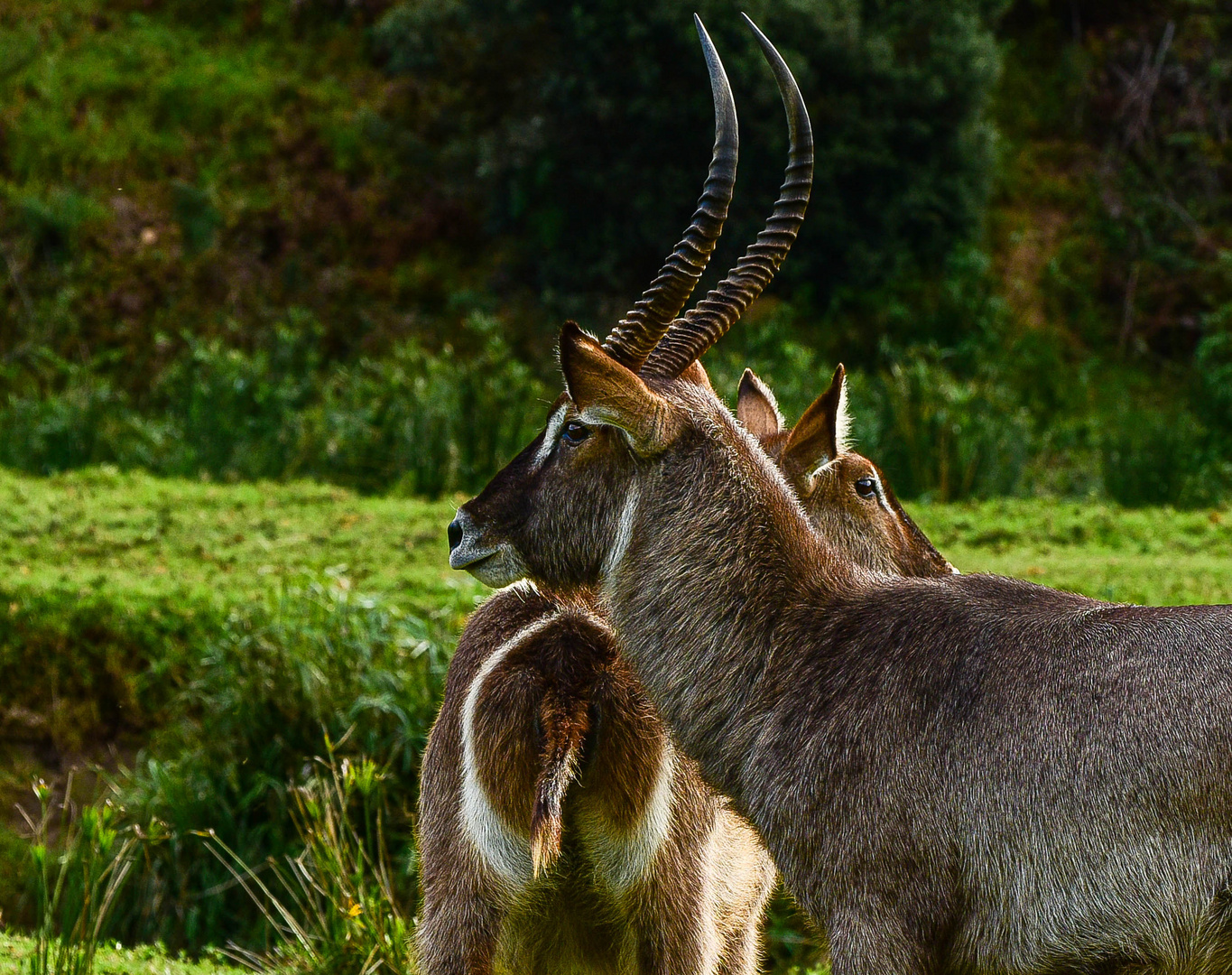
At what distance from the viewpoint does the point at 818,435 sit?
3.72 metres

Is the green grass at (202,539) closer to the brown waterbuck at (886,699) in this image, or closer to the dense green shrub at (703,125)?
the brown waterbuck at (886,699)

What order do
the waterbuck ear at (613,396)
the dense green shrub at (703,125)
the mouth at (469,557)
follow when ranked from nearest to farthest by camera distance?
the waterbuck ear at (613,396) < the mouth at (469,557) < the dense green shrub at (703,125)

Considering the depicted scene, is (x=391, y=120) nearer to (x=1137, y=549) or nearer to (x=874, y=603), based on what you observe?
(x=1137, y=549)

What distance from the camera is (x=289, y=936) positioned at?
518 cm

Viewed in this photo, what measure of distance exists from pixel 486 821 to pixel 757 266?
144 centimetres

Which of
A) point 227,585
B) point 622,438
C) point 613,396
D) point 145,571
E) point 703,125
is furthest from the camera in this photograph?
point 703,125

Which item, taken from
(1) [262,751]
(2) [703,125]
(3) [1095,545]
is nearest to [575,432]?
(1) [262,751]

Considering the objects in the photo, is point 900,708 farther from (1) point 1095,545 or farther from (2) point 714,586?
(1) point 1095,545

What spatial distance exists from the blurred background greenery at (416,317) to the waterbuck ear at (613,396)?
219 centimetres

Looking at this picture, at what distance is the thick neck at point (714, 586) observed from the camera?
289 cm

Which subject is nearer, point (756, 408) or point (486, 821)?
point (486, 821)

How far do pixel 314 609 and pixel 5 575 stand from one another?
6.06 ft

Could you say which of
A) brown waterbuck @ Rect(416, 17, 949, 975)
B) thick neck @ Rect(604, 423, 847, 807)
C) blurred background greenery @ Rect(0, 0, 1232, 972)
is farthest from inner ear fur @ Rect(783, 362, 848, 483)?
blurred background greenery @ Rect(0, 0, 1232, 972)

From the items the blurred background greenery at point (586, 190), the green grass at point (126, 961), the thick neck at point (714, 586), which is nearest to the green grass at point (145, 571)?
the green grass at point (126, 961)
